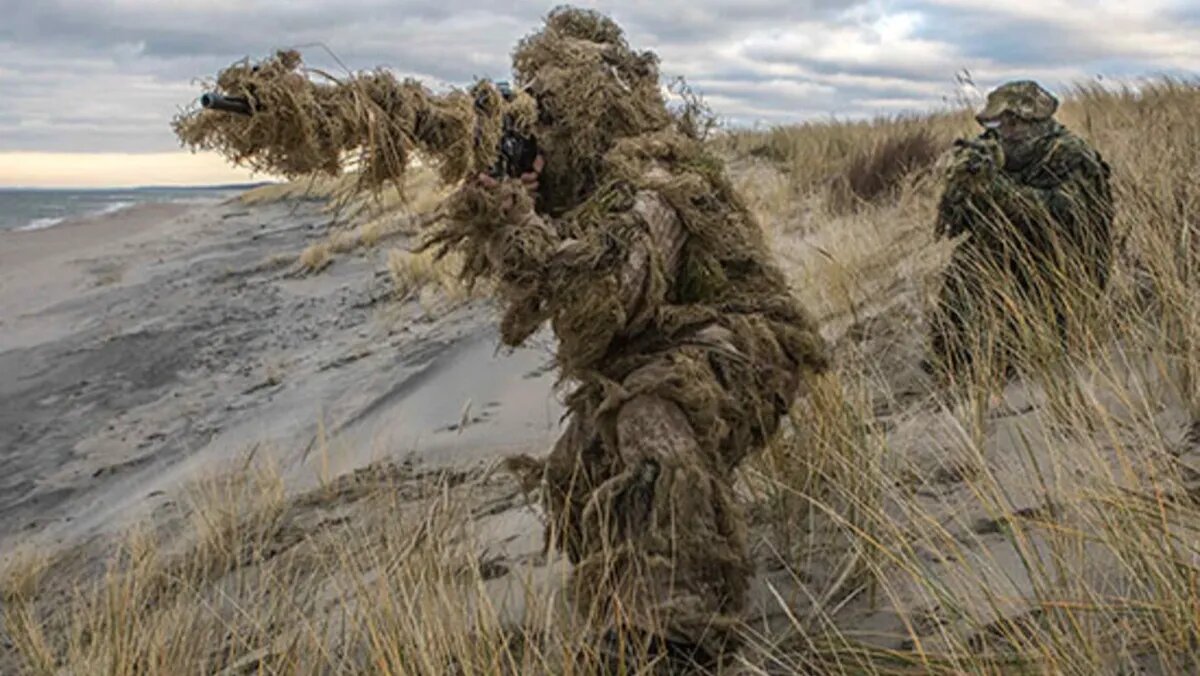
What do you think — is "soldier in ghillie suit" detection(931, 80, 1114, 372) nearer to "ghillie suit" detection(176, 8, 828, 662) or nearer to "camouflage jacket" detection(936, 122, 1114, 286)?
"camouflage jacket" detection(936, 122, 1114, 286)

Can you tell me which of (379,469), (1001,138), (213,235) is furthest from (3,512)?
(213,235)

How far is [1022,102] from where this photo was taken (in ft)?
17.3

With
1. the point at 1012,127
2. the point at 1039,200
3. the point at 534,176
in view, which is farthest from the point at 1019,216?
the point at 534,176

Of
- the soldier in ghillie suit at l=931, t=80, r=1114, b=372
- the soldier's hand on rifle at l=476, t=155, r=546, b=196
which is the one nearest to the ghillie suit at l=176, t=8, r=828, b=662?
the soldier's hand on rifle at l=476, t=155, r=546, b=196

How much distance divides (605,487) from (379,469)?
9.92ft

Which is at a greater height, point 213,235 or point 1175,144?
point 1175,144

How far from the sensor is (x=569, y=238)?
119 inches

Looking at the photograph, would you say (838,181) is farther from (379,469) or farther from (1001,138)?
(379,469)

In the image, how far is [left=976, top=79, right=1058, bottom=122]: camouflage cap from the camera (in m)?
5.27

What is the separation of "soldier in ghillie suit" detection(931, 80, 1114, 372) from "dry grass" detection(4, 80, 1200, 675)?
238 mm

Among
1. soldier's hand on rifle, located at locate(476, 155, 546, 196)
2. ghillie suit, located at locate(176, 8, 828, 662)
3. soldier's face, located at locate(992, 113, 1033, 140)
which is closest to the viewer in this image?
ghillie suit, located at locate(176, 8, 828, 662)

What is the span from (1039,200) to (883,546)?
2986 mm

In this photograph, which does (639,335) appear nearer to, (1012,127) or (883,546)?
(883,546)

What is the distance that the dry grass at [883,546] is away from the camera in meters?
2.56
